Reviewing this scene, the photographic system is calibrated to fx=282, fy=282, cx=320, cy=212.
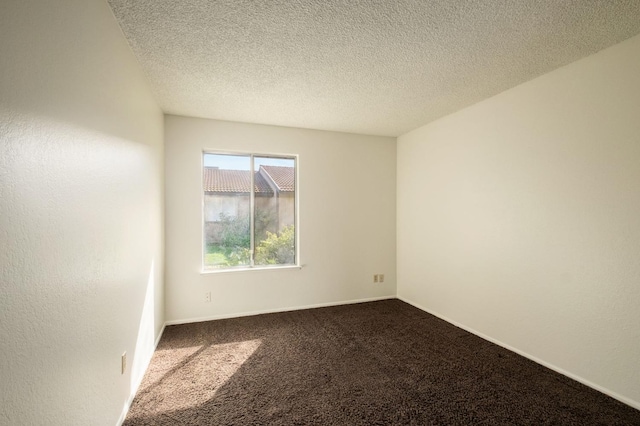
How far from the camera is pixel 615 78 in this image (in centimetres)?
204

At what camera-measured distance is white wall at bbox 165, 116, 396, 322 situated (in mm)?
3480

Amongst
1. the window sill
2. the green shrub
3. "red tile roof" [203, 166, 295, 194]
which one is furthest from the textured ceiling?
the window sill

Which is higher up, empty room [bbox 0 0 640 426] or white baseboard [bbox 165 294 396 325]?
empty room [bbox 0 0 640 426]

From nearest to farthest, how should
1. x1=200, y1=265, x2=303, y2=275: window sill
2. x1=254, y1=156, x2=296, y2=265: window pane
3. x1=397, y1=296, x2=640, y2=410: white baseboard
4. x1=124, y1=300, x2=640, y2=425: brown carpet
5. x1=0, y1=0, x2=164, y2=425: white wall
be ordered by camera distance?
x1=0, y1=0, x2=164, y2=425: white wall → x1=124, y1=300, x2=640, y2=425: brown carpet → x1=397, y1=296, x2=640, y2=410: white baseboard → x1=200, y1=265, x2=303, y2=275: window sill → x1=254, y1=156, x2=296, y2=265: window pane

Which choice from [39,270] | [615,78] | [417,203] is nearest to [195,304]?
[39,270]

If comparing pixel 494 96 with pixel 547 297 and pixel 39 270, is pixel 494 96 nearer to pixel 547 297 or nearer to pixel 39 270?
pixel 547 297

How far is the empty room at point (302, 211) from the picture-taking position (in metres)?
1.12

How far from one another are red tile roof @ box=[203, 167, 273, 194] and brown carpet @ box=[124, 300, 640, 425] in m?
1.75

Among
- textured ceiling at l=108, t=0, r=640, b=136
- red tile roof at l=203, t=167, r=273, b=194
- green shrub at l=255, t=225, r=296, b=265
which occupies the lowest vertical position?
green shrub at l=255, t=225, r=296, b=265

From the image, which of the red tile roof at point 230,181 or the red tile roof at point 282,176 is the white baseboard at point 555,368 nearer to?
the red tile roof at point 282,176

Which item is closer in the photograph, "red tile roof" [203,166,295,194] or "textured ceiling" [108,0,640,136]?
"textured ceiling" [108,0,640,136]

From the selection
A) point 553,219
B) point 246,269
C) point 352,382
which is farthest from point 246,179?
point 553,219

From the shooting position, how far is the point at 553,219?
2420mm

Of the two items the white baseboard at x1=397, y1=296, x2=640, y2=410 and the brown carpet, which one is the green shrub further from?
the white baseboard at x1=397, y1=296, x2=640, y2=410
